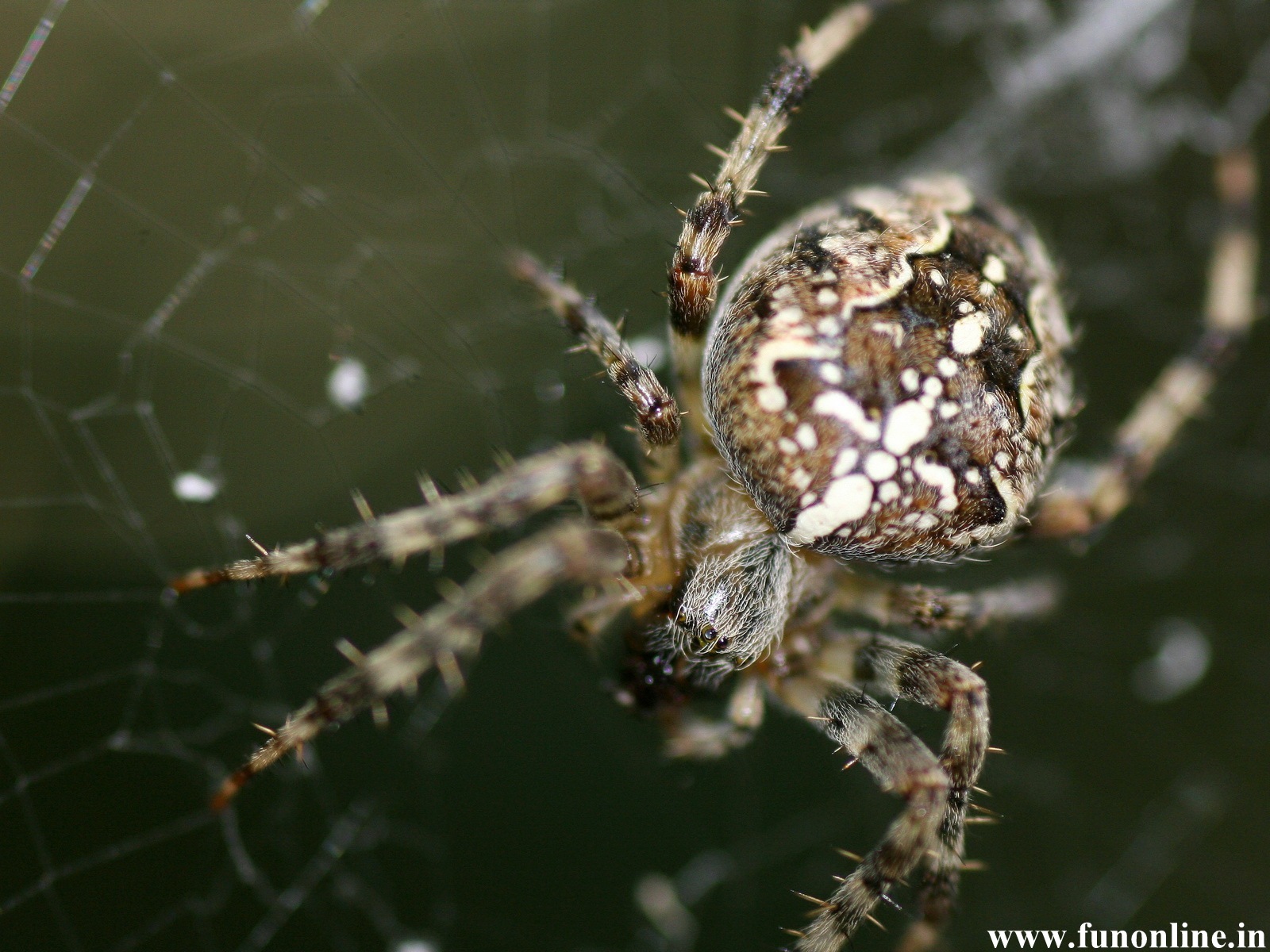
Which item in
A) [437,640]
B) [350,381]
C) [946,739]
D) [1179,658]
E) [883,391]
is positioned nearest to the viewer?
[437,640]

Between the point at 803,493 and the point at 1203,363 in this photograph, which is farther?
the point at 1203,363

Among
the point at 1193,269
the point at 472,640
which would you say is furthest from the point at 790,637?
the point at 1193,269

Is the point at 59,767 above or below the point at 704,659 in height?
above

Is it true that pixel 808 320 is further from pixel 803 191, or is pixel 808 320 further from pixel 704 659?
pixel 803 191

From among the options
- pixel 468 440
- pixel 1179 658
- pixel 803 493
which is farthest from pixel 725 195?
pixel 1179 658

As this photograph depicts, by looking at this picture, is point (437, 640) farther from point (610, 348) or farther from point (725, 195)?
point (725, 195)

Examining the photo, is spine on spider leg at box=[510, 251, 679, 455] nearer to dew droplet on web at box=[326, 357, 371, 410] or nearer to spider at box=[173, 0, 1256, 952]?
spider at box=[173, 0, 1256, 952]

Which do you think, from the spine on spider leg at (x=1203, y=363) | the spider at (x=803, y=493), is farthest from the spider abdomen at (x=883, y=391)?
the spine on spider leg at (x=1203, y=363)

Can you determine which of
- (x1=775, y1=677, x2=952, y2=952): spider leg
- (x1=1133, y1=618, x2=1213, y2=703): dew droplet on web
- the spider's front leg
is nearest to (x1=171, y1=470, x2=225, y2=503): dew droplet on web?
the spider's front leg
